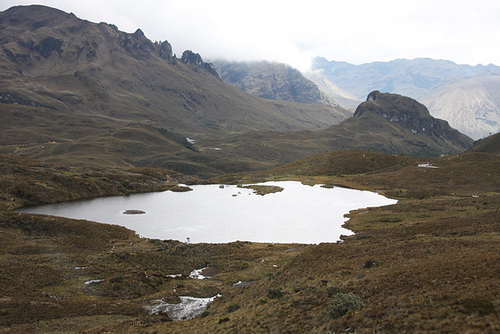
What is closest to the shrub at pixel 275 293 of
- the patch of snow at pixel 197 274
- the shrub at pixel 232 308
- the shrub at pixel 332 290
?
the shrub at pixel 232 308

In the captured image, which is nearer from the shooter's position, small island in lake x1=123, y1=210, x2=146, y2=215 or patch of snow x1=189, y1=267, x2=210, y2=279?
patch of snow x1=189, y1=267, x2=210, y2=279

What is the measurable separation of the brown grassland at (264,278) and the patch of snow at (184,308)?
3.16ft

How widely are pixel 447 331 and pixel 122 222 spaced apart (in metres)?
56.7

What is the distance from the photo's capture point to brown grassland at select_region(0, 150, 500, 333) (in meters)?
18.4

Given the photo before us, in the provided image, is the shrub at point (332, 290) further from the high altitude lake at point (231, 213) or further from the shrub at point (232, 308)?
the high altitude lake at point (231, 213)

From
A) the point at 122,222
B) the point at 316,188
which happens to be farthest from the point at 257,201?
the point at 122,222

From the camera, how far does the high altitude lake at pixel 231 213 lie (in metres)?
56.1

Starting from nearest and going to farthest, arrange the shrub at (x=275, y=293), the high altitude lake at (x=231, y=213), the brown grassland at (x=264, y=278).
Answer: the brown grassland at (x=264, y=278), the shrub at (x=275, y=293), the high altitude lake at (x=231, y=213)

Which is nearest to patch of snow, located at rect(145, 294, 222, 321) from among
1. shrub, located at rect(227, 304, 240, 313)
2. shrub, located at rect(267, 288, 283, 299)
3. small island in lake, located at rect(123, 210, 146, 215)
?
shrub, located at rect(227, 304, 240, 313)

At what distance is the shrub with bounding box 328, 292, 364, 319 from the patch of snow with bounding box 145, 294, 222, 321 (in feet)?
43.8

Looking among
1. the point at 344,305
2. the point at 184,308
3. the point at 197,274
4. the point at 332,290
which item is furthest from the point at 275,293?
the point at 197,274

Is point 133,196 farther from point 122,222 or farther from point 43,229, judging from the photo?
point 43,229

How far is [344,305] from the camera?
65.7 feet

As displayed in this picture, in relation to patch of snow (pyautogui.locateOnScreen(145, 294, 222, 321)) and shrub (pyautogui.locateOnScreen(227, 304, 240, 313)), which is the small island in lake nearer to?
patch of snow (pyautogui.locateOnScreen(145, 294, 222, 321))
